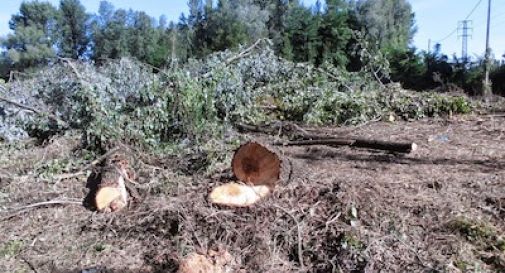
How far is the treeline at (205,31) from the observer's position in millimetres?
20188

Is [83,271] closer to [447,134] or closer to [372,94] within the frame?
[447,134]

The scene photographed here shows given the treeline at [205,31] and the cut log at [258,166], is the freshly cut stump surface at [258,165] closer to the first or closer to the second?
the cut log at [258,166]

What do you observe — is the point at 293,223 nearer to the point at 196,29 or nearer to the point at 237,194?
the point at 237,194

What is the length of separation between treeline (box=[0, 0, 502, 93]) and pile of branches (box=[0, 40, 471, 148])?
1059 cm

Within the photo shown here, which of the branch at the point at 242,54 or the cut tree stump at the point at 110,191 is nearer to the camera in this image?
the cut tree stump at the point at 110,191

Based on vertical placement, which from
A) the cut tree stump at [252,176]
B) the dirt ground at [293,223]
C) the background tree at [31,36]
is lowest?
the dirt ground at [293,223]

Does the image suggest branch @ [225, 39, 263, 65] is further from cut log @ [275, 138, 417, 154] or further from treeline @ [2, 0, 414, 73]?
treeline @ [2, 0, 414, 73]

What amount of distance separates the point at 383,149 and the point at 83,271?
3043 millimetres

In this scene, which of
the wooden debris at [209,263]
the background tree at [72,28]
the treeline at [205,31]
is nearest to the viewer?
the wooden debris at [209,263]

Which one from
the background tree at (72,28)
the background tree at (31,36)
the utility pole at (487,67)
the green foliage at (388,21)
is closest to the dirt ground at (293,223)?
the utility pole at (487,67)

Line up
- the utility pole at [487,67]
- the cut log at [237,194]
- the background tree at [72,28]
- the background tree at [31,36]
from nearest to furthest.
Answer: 1. the cut log at [237,194]
2. the utility pole at [487,67]
3. the background tree at [31,36]
4. the background tree at [72,28]

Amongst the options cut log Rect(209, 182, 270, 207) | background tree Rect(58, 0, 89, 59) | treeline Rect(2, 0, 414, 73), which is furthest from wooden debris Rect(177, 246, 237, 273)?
background tree Rect(58, 0, 89, 59)

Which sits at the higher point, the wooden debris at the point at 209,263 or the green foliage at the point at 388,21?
the green foliage at the point at 388,21

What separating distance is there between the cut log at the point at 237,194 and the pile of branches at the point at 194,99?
175 cm
